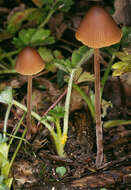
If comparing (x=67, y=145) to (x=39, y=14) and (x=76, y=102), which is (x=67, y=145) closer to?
(x=76, y=102)

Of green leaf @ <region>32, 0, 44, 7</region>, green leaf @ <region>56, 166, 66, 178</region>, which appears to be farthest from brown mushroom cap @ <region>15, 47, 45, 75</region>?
green leaf @ <region>32, 0, 44, 7</region>

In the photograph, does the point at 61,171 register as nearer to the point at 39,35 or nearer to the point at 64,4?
the point at 39,35

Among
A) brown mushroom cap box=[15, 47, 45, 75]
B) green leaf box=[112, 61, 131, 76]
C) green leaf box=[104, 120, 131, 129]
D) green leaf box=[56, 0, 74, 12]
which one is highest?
green leaf box=[56, 0, 74, 12]

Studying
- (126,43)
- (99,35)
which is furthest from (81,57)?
(99,35)

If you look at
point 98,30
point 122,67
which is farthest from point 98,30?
point 122,67

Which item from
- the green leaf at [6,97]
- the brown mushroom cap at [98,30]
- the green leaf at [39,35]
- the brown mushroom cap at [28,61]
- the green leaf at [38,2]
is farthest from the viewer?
the green leaf at [38,2]

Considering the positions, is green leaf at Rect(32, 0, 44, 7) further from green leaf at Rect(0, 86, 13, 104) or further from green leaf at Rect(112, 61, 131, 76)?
green leaf at Rect(112, 61, 131, 76)

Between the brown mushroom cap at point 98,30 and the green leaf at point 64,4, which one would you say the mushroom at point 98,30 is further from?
the green leaf at point 64,4

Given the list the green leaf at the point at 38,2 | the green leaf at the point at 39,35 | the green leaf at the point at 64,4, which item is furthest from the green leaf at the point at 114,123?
the green leaf at the point at 38,2

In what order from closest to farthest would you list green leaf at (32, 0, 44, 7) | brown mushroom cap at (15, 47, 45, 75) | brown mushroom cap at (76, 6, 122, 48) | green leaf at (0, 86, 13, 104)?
brown mushroom cap at (76, 6, 122, 48), brown mushroom cap at (15, 47, 45, 75), green leaf at (0, 86, 13, 104), green leaf at (32, 0, 44, 7)
